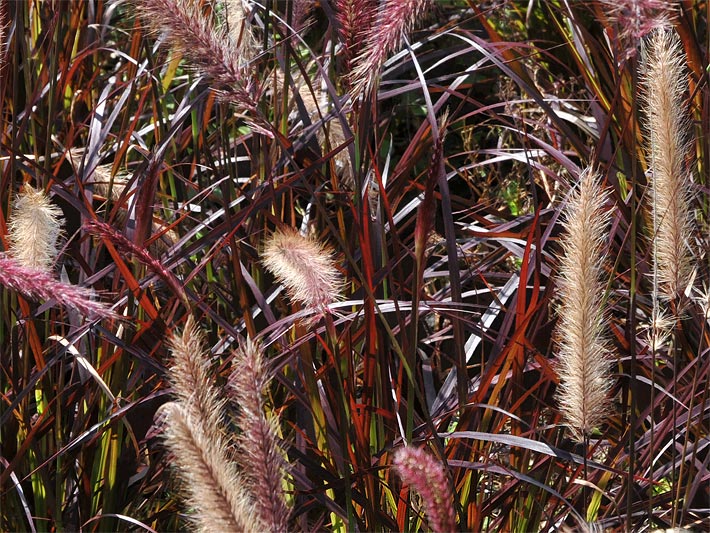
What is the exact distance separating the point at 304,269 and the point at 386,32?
0.35 metres

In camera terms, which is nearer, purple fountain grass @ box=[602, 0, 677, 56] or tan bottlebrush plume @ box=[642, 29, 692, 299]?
purple fountain grass @ box=[602, 0, 677, 56]

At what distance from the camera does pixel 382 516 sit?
1.42 meters

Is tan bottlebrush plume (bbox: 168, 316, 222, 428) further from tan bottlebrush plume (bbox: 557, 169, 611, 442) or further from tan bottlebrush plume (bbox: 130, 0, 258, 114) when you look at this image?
tan bottlebrush plume (bbox: 557, 169, 611, 442)

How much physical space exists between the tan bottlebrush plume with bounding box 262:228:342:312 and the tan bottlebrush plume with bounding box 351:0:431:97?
25 centimetres

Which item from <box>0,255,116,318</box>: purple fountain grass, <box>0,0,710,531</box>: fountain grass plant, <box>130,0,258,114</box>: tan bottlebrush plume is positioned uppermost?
<box>130,0,258,114</box>: tan bottlebrush plume

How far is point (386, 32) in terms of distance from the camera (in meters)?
1.15

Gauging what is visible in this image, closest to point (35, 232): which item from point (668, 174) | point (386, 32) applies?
point (386, 32)

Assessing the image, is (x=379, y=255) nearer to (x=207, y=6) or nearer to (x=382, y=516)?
(x=382, y=516)

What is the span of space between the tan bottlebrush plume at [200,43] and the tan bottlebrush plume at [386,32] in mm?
158

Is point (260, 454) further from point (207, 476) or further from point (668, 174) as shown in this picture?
point (668, 174)

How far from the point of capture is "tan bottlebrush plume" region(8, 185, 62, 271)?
56.7 inches

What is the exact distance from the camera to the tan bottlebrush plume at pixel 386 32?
3.73ft

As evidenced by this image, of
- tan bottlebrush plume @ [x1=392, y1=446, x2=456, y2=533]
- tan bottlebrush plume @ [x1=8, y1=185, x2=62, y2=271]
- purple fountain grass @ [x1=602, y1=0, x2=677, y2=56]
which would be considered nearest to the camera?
tan bottlebrush plume @ [x1=392, y1=446, x2=456, y2=533]

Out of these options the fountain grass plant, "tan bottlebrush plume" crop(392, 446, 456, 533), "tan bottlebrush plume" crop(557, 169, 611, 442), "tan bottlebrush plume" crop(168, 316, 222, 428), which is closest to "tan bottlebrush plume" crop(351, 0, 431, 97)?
the fountain grass plant
